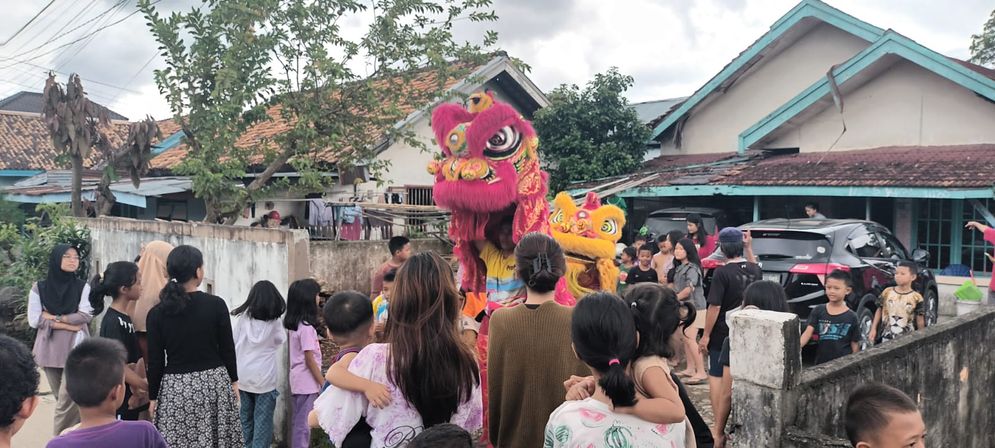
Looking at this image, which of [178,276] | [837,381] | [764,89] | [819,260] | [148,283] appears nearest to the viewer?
[837,381]

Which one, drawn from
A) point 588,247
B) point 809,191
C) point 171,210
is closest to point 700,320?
point 588,247

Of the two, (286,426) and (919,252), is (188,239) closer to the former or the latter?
(286,426)

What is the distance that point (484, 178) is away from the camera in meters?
5.15

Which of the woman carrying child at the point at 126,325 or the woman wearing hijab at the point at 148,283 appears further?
the woman wearing hijab at the point at 148,283

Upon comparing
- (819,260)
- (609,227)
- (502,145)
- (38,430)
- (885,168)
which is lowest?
(38,430)

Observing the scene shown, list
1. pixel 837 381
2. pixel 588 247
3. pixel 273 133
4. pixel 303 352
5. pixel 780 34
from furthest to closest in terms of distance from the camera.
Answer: pixel 780 34 < pixel 273 133 < pixel 588 247 < pixel 303 352 < pixel 837 381

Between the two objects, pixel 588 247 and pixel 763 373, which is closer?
pixel 763 373

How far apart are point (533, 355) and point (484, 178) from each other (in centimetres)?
213

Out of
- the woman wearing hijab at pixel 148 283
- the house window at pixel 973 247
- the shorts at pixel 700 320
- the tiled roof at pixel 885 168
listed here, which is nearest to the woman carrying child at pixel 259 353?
the woman wearing hijab at pixel 148 283

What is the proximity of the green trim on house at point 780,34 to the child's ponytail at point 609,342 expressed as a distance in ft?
43.1

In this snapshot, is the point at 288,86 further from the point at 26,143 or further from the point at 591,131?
the point at 26,143

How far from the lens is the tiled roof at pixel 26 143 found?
2439 centimetres

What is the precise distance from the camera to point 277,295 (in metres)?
5.10

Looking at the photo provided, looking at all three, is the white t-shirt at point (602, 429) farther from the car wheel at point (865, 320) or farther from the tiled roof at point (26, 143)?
the tiled roof at point (26, 143)
